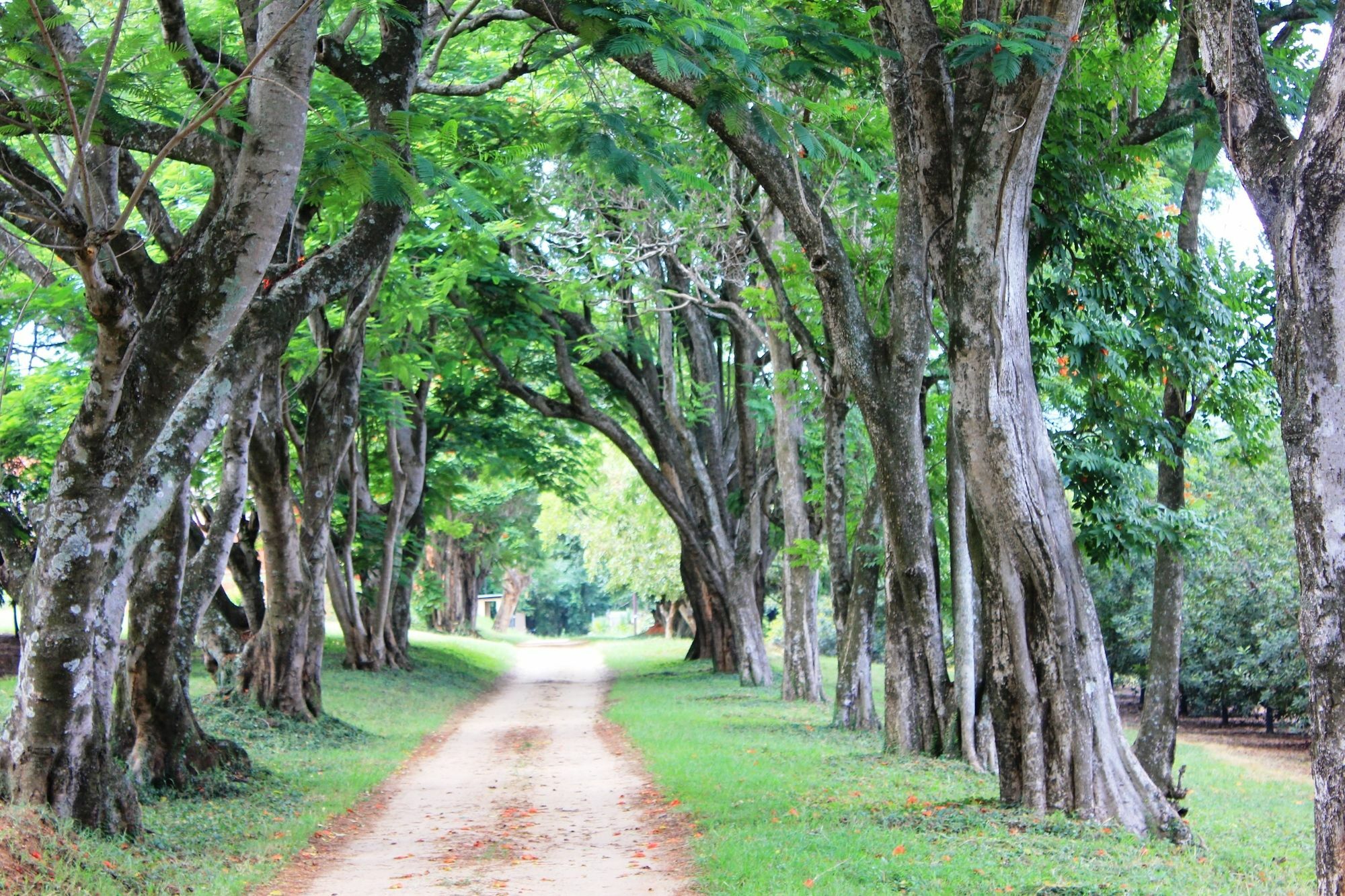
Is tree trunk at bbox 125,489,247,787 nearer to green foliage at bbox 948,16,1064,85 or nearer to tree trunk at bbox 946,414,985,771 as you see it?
green foliage at bbox 948,16,1064,85

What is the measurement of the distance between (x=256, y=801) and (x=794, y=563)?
1007cm

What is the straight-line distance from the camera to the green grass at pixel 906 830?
6660 millimetres

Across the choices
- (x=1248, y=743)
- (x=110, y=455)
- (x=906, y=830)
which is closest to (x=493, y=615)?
(x=1248, y=743)

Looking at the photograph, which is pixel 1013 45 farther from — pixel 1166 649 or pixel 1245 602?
pixel 1245 602

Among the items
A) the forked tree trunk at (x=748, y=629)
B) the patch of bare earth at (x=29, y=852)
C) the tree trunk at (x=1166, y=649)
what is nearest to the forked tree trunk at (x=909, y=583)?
the tree trunk at (x=1166, y=649)

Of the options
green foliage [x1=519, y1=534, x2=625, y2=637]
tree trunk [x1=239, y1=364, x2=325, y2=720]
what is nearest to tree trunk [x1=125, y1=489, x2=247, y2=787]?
tree trunk [x1=239, y1=364, x2=325, y2=720]

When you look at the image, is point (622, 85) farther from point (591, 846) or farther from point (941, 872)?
point (941, 872)

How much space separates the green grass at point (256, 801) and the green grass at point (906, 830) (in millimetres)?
2908

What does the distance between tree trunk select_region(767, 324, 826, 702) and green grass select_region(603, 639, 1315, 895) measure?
182 inches

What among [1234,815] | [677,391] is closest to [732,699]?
[677,391]

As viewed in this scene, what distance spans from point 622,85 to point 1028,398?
10121 mm

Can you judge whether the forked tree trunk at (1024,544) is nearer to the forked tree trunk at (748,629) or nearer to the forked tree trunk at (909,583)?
the forked tree trunk at (909,583)

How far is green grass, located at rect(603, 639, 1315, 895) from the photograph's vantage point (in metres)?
6.66

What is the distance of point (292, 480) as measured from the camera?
2073 cm
